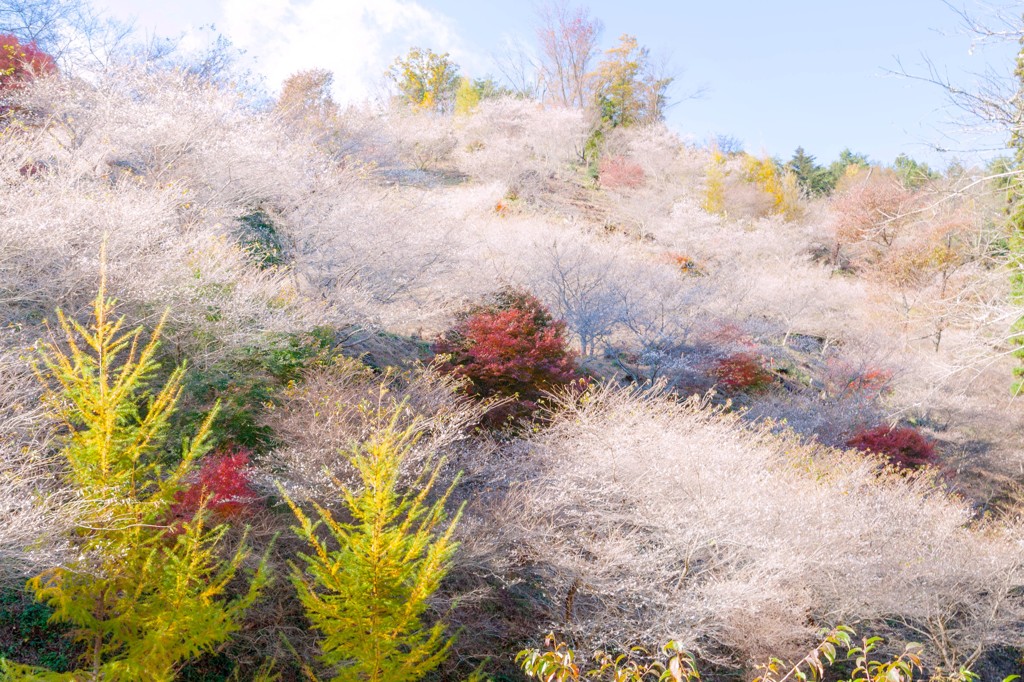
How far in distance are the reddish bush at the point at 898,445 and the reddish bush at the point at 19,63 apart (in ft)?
65.2

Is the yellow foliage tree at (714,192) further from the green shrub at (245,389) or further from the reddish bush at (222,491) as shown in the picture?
the reddish bush at (222,491)

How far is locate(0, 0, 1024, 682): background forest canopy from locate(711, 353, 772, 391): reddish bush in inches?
3.4

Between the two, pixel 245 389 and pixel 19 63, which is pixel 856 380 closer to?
A: pixel 245 389

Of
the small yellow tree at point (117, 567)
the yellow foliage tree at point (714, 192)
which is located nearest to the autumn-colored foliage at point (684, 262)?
the yellow foliage tree at point (714, 192)

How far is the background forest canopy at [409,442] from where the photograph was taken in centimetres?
454

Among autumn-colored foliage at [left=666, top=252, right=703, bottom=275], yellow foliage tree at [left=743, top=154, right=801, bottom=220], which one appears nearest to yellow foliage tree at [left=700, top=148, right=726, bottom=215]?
yellow foliage tree at [left=743, top=154, right=801, bottom=220]

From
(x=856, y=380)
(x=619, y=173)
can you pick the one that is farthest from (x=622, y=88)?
(x=856, y=380)

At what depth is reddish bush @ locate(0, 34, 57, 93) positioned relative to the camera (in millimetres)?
13211

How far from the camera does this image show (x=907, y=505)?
374 inches

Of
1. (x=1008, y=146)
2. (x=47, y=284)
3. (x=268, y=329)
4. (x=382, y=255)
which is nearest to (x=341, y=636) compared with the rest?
(x=268, y=329)

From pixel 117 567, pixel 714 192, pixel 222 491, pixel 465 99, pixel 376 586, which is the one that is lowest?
pixel 222 491

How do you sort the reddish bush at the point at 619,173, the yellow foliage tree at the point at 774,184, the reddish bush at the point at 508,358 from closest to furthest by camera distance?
the reddish bush at the point at 508,358 < the reddish bush at the point at 619,173 < the yellow foliage tree at the point at 774,184

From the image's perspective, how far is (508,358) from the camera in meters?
11.9

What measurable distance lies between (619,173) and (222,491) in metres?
29.1
